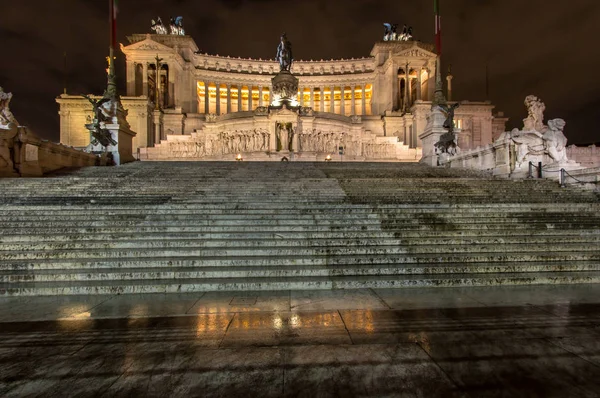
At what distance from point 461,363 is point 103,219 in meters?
9.10

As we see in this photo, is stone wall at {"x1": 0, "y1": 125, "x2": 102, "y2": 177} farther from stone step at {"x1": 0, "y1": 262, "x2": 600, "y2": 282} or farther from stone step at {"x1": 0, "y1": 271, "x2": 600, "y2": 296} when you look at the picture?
stone step at {"x1": 0, "y1": 271, "x2": 600, "y2": 296}

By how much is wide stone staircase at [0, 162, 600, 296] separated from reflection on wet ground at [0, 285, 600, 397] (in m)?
0.89

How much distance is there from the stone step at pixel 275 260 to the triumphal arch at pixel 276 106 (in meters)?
18.9

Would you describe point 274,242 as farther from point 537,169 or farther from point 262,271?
point 537,169

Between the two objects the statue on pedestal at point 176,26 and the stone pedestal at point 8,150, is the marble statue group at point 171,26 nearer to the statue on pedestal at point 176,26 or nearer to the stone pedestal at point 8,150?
the statue on pedestal at point 176,26

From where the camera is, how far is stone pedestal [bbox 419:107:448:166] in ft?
75.6

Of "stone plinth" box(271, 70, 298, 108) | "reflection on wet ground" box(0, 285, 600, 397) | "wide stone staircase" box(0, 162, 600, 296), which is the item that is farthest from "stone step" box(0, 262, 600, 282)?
"stone plinth" box(271, 70, 298, 108)

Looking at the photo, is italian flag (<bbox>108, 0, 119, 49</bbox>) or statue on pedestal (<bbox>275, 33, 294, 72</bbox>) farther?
statue on pedestal (<bbox>275, 33, 294, 72</bbox>)

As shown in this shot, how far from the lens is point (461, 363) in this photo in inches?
143

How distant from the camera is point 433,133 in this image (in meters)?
23.2

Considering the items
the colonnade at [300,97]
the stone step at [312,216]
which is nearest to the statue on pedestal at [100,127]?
the stone step at [312,216]

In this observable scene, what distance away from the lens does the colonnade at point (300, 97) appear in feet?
230

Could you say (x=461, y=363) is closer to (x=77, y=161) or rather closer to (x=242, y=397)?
(x=242, y=397)

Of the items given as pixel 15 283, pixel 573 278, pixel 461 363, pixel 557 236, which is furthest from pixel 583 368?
pixel 15 283
